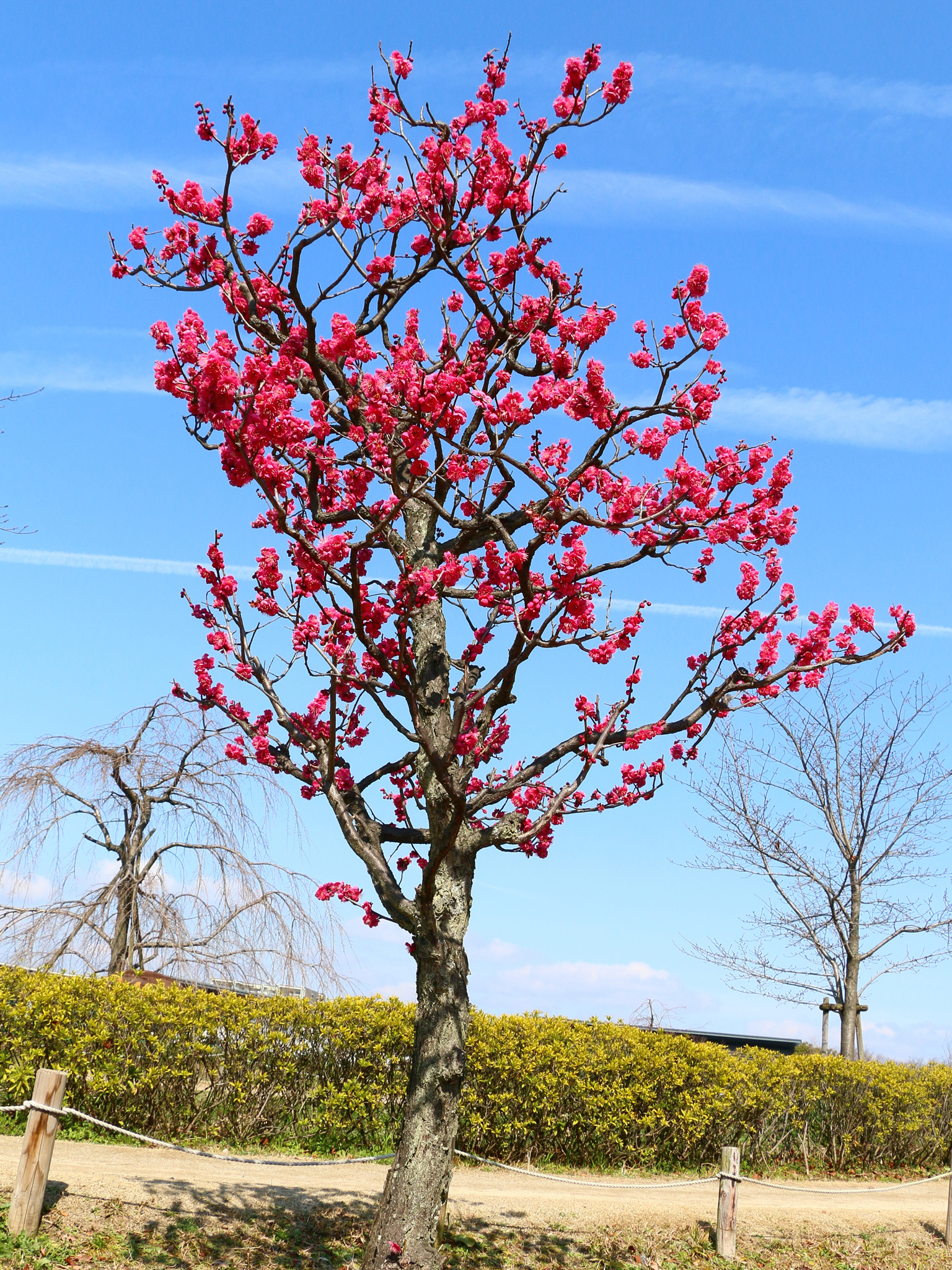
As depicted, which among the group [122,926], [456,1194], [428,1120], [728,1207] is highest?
[122,926]

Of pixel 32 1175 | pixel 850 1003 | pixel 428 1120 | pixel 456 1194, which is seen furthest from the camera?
pixel 850 1003

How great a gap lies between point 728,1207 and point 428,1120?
3.80 meters

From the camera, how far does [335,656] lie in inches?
308

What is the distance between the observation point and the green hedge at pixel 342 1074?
928 centimetres

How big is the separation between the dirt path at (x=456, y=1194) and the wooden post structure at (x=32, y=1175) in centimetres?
32

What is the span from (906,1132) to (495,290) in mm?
12281

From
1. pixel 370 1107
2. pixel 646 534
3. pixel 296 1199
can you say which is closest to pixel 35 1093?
pixel 296 1199

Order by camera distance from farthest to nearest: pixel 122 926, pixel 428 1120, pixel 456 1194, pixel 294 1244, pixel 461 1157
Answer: pixel 122 926 → pixel 461 1157 → pixel 456 1194 → pixel 294 1244 → pixel 428 1120

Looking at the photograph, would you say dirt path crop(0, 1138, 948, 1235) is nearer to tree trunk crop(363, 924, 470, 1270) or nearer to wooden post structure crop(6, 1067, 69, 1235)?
wooden post structure crop(6, 1067, 69, 1235)

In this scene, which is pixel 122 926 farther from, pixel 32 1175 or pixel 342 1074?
pixel 32 1175

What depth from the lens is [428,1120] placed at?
674 cm

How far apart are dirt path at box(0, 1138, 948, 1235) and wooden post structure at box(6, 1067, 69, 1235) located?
1.05 ft

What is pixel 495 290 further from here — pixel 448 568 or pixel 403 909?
pixel 403 909

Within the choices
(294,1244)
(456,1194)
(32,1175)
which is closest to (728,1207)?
(456,1194)
